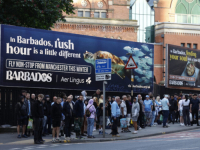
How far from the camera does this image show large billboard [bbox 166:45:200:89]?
30188 millimetres

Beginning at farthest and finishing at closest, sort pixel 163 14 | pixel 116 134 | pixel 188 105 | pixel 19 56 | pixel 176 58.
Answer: pixel 163 14
pixel 176 58
pixel 188 105
pixel 19 56
pixel 116 134

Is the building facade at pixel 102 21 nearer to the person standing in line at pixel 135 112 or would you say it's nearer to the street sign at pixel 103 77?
the person standing in line at pixel 135 112

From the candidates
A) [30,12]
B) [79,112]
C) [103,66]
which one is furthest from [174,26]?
[79,112]

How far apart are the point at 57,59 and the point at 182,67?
12.6m

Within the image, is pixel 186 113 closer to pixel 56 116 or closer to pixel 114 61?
pixel 114 61

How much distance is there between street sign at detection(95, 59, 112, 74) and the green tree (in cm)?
726

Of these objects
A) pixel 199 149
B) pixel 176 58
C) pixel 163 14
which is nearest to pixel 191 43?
pixel 163 14

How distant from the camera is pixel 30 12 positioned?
24.6m

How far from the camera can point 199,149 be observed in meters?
12.6

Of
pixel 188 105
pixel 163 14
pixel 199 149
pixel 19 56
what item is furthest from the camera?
pixel 163 14

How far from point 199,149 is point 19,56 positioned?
10720 mm

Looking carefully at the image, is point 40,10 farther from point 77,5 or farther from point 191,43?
point 191,43

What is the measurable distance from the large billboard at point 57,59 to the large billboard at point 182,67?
14.2 feet

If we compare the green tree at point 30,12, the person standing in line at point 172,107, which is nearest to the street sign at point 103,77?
the green tree at point 30,12
